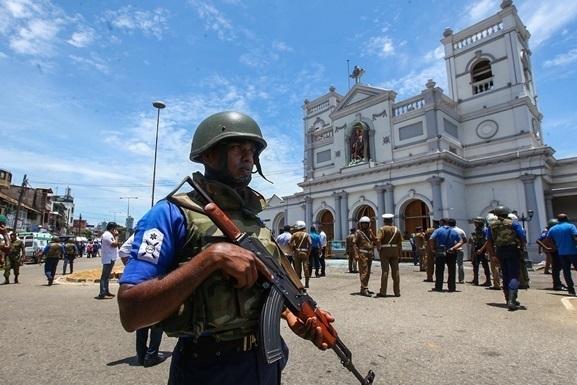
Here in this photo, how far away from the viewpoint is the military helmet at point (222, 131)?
63.7 inches

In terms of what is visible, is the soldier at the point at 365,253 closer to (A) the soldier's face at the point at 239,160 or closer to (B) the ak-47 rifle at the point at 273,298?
(B) the ak-47 rifle at the point at 273,298

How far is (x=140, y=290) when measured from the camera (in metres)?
1.14

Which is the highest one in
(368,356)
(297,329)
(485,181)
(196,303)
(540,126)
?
(540,126)

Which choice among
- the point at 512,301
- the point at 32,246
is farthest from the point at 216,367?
the point at 32,246

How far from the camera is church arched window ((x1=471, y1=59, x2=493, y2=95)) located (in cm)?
2067

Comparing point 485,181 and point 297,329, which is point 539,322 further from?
point 485,181

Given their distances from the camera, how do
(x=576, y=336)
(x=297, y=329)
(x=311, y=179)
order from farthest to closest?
(x=311, y=179) → (x=576, y=336) → (x=297, y=329)

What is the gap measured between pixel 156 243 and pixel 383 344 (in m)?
3.63

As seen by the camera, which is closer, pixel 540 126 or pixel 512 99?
pixel 512 99

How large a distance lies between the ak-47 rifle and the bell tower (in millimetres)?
21496

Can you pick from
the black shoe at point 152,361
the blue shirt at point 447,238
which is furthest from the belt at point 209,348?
the blue shirt at point 447,238

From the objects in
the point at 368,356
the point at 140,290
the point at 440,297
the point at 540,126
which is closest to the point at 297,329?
the point at 140,290

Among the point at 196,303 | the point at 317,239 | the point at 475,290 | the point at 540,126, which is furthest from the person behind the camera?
the point at 540,126

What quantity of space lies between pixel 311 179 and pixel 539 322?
20.7m
